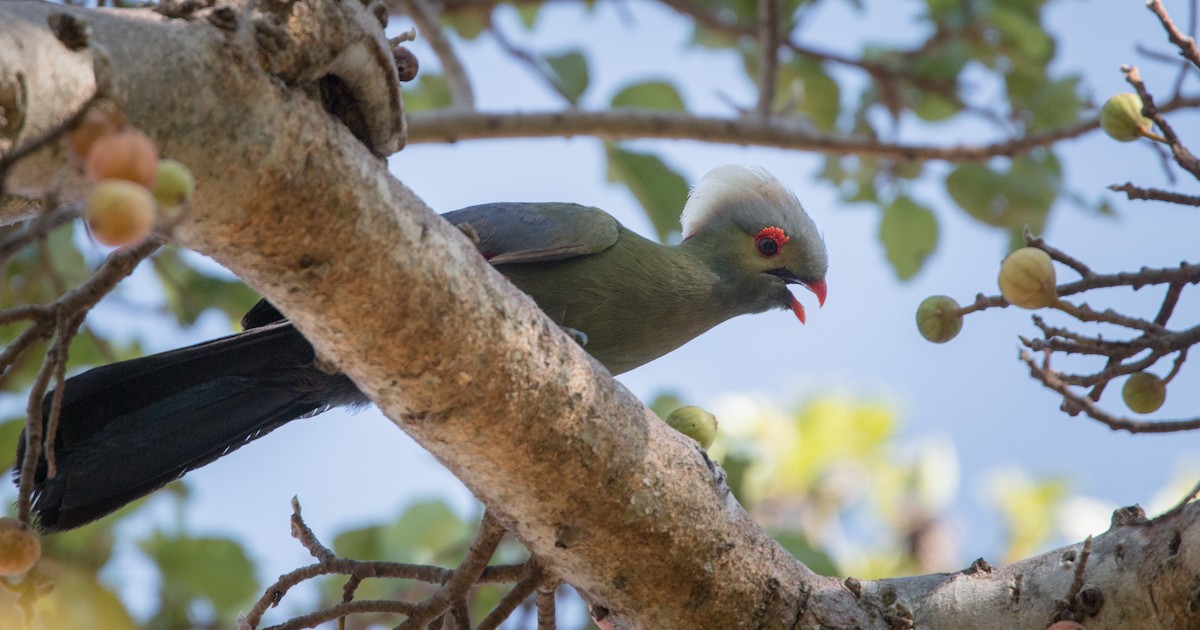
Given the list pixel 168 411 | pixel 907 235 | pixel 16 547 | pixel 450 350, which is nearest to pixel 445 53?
pixel 168 411

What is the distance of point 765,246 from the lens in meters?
3.85

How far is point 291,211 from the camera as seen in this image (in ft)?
5.44

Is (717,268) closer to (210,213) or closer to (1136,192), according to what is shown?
(1136,192)

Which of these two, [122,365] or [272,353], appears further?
[272,353]

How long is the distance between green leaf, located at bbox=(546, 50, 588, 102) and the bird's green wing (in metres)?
1.05

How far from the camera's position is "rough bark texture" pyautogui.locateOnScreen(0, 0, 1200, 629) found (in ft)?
4.93

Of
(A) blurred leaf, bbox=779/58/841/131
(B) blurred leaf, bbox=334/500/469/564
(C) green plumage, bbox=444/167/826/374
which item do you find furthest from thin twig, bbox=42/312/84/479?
(A) blurred leaf, bbox=779/58/841/131

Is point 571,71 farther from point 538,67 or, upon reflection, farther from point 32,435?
point 32,435

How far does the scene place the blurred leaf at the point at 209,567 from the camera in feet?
12.4

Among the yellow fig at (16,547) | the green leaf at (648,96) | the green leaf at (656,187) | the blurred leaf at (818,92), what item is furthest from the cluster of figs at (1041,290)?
the blurred leaf at (818,92)

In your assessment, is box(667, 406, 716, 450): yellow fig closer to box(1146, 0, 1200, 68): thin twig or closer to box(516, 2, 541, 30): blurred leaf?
box(1146, 0, 1200, 68): thin twig

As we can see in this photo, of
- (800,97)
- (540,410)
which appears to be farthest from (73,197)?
(800,97)

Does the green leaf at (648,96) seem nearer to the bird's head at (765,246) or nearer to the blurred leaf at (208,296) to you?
the bird's head at (765,246)

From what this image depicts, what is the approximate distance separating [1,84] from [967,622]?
2010 millimetres
